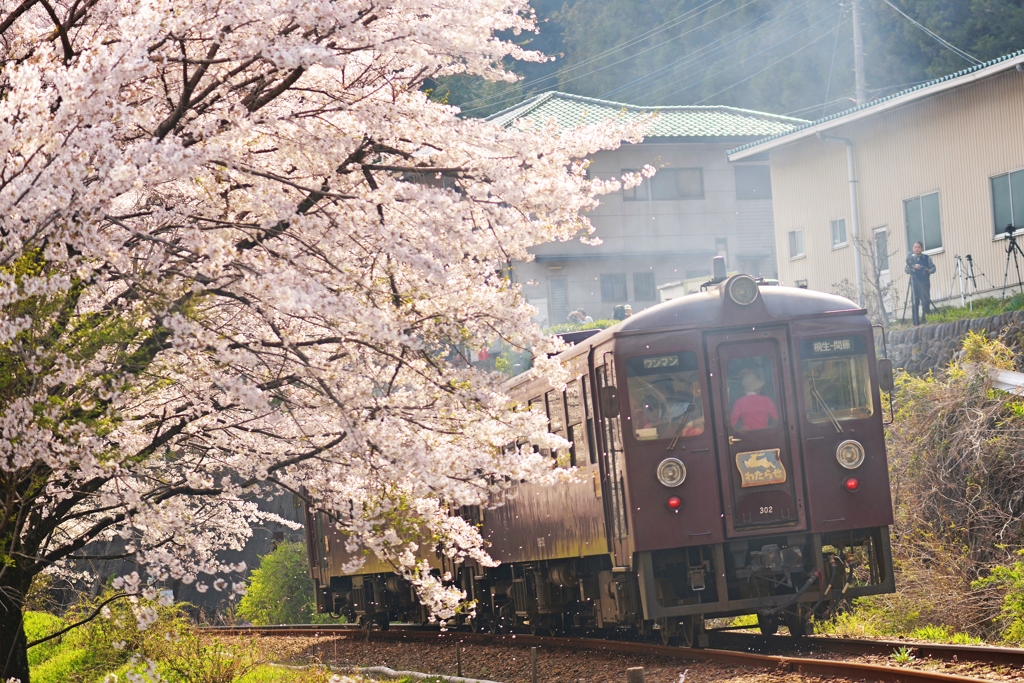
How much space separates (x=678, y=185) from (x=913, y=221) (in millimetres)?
14146

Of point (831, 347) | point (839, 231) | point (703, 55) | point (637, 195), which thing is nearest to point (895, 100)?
point (839, 231)

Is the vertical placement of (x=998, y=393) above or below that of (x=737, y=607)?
above

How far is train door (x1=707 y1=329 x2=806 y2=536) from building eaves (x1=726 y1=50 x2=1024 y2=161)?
1195cm

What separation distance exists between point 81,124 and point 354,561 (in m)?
3.74

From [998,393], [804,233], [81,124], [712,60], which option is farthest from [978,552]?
[712,60]

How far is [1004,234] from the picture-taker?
2139 centimetres

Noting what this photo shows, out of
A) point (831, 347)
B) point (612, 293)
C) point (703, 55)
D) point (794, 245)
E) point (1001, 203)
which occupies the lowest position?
point (831, 347)

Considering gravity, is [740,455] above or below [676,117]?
below

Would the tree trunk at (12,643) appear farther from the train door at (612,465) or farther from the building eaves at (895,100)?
the building eaves at (895,100)

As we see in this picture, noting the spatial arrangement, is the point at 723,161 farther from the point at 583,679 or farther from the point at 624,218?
the point at 583,679

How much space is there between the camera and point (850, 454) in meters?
10.7

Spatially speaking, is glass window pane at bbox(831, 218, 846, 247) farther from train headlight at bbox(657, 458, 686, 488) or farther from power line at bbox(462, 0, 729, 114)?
power line at bbox(462, 0, 729, 114)

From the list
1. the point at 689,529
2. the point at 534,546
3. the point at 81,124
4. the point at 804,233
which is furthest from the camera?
the point at 804,233

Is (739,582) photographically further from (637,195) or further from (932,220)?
(637,195)
